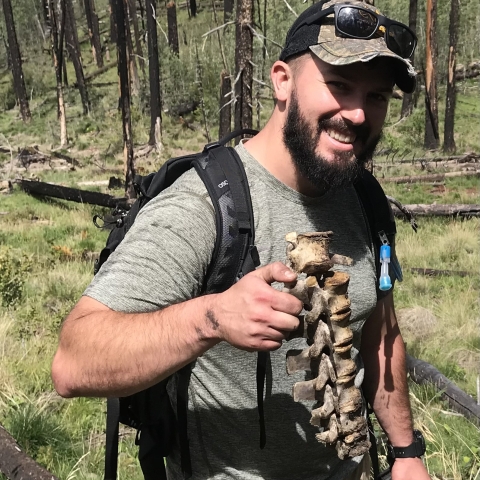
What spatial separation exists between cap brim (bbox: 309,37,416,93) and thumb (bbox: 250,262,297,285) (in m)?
0.87

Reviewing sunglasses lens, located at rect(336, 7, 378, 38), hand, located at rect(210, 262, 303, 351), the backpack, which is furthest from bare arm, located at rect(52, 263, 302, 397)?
sunglasses lens, located at rect(336, 7, 378, 38)

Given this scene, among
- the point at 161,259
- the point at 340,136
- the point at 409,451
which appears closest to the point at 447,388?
the point at 409,451

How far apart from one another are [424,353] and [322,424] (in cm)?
426

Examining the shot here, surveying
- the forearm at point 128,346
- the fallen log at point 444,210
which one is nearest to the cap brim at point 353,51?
the forearm at point 128,346

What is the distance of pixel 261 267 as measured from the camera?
1484 millimetres

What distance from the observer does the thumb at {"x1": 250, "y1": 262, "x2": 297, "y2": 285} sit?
123cm

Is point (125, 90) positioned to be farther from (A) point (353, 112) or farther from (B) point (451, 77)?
(B) point (451, 77)

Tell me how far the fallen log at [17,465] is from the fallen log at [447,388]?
108 inches

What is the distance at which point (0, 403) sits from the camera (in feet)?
13.2

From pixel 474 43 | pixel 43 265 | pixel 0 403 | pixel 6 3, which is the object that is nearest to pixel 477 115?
pixel 474 43

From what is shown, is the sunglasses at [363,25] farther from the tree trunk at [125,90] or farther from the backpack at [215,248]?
the tree trunk at [125,90]

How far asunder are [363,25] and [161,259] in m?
1.10

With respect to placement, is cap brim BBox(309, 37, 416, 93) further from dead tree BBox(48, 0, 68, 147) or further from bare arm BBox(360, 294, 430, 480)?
dead tree BBox(48, 0, 68, 147)

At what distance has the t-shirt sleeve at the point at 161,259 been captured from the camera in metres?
1.48
